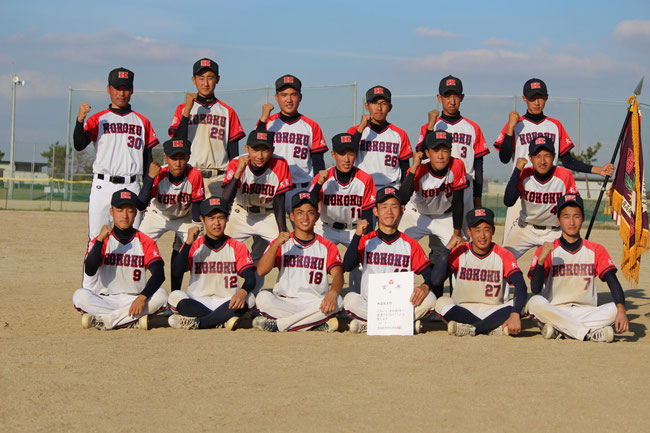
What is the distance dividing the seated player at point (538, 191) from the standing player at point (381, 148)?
1189 mm

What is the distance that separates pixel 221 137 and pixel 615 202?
435cm

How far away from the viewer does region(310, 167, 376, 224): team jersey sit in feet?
22.5

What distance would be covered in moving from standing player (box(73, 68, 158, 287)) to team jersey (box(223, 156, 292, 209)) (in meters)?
1.04

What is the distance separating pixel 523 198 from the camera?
7.02 m

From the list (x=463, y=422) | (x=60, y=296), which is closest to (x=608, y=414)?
(x=463, y=422)

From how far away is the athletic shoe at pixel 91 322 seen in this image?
5.85 m

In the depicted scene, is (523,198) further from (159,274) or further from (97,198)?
(97,198)

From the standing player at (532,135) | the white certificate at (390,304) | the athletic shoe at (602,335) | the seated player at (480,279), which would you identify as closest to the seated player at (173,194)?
the white certificate at (390,304)

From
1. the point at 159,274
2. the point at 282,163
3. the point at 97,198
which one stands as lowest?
the point at 159,274

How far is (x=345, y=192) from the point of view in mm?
6898

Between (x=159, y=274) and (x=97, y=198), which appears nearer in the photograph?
(x=159, y=274)

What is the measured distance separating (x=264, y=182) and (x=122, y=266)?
5.41 ft

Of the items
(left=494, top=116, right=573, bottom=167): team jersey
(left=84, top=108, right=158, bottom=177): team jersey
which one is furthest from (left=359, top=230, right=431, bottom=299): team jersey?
(left=84, top=108, right=158, bottom=177): team jersey

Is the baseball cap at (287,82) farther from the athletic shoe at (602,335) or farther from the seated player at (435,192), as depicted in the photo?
the athletic shoe at (602,335)
